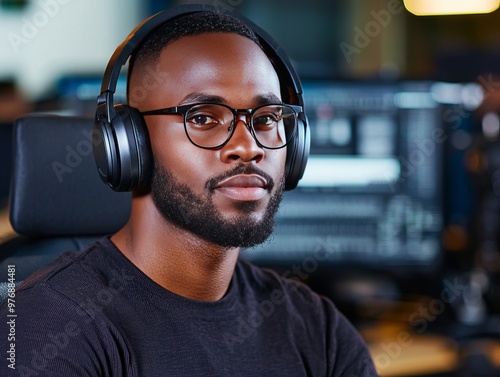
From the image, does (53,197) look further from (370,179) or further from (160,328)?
(370,179)

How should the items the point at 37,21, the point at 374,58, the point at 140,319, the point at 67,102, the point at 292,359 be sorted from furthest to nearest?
the point at 374,58
the point at 37,21
the point at 67,102
the point at 292,359
the point at 140,319

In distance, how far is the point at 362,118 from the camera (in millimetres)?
2350

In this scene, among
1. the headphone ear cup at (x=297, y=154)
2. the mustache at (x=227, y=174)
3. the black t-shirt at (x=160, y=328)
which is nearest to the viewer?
the black t-shirt at (x=160, y=328)

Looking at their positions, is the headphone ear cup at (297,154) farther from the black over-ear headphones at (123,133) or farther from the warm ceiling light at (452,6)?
the warm ceiling light at (452,6)

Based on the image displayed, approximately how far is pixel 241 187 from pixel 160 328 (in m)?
0.21

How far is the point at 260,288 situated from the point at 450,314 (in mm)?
1349

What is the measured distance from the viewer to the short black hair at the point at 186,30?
1134 millimetres

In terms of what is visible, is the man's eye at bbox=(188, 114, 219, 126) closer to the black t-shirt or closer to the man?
the man

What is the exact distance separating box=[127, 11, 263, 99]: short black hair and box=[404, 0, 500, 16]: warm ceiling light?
3059 millimetres

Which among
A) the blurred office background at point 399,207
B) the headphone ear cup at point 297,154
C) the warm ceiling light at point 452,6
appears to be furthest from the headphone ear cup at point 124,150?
the warm ceiling light at point 452,6

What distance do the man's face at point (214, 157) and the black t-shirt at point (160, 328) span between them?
11 centimetres

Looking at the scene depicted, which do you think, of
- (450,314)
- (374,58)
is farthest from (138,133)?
(374,58)

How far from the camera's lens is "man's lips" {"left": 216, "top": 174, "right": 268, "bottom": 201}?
1.07 m

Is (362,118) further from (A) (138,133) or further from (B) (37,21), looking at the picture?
(B) (37,21)
